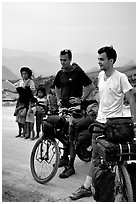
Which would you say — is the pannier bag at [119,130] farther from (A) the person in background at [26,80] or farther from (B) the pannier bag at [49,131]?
(A) the person in background at [26,80]

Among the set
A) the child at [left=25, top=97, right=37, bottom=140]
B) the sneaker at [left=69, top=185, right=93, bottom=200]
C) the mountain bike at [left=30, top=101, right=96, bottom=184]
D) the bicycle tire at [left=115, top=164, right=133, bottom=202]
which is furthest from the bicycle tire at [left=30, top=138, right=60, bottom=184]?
the child at [left=25, top=97, right=37, bottom=140]

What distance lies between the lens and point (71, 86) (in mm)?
3422

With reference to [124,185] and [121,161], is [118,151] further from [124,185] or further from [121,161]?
[124,185]

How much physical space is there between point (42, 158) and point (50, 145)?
0.17 metres

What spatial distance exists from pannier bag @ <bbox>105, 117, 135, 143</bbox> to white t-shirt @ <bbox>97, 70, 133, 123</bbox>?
0.31m

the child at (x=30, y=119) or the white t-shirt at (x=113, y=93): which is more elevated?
the white t-shirt at (x=113, y=93)

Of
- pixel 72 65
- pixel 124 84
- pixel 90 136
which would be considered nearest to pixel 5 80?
pixel 72 65

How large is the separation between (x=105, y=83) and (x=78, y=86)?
830 mm

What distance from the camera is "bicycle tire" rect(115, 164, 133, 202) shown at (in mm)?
2232

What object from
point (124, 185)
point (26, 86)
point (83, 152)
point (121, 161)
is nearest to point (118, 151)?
point (121, 161)

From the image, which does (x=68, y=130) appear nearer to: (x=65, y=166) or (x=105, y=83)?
(x=65, y=166)

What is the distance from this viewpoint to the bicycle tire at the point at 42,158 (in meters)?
3.23

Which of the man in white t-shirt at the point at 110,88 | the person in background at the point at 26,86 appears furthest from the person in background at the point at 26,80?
the man in white t-shirt at the point at 110,88

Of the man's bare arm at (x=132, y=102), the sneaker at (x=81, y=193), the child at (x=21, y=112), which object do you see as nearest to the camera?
the man's bare arm at (x=132, y=102)
